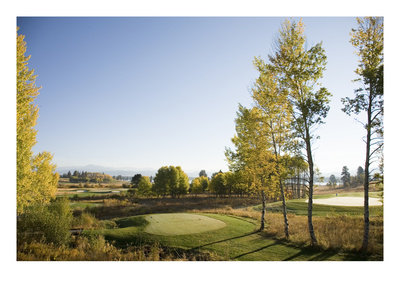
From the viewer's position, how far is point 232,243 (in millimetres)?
8273

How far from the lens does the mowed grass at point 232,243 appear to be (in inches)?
265

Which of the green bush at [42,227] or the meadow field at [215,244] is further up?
the green bush at [42,227]

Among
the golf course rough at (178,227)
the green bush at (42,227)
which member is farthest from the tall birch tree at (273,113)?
the green bush at (42,227)

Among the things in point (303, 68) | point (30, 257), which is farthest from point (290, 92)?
point (30, 257)

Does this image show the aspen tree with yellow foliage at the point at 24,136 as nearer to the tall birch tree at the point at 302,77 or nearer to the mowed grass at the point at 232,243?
the mowed grass at the point at 232,243

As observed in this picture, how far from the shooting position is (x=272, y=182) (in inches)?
400

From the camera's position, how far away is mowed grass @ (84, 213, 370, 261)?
22.1ft

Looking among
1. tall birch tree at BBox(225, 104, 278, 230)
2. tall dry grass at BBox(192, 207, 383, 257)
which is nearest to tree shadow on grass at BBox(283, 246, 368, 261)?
tall dry grass at BBox(192, 207, 383, 257)

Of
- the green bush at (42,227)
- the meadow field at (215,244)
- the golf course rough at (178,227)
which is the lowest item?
the golf course rough at (178,227)

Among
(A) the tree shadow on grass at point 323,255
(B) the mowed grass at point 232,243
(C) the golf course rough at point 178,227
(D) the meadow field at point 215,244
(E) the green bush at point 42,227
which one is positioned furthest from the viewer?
(C) the golf course rough at point 178,227

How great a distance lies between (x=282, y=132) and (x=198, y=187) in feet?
121

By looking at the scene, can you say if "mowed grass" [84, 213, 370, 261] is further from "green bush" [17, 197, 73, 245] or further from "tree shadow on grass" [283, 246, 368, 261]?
"green bush" [17, 197, 73, 245]

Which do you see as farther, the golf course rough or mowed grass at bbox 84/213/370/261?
the golf course rough
